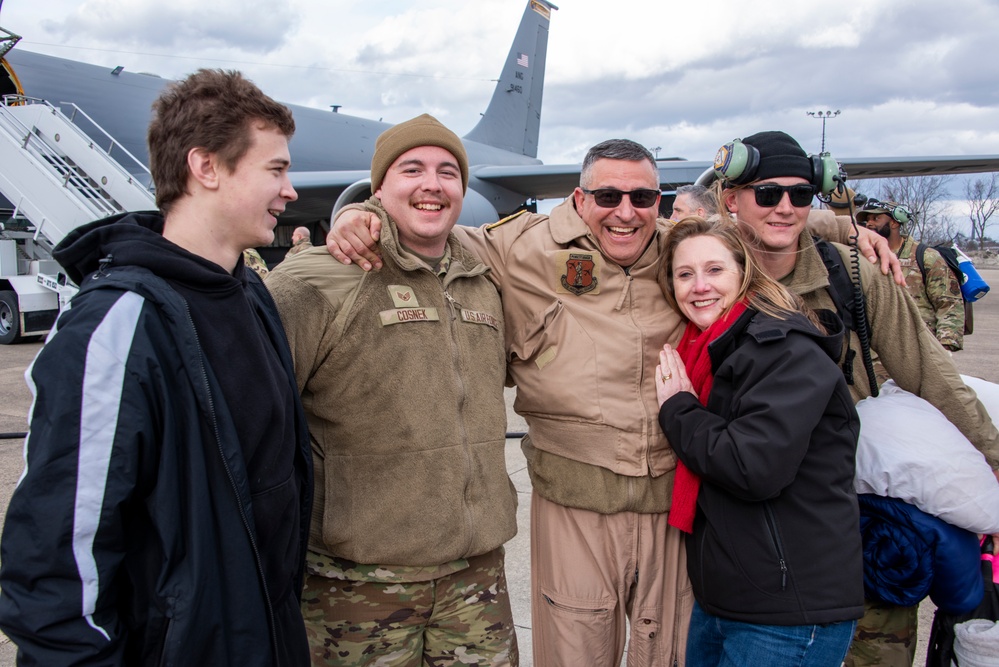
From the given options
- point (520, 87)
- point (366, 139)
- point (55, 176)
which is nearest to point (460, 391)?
point (55, 176)

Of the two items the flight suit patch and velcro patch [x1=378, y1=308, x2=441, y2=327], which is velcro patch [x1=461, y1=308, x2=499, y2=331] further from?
the flight suit patch

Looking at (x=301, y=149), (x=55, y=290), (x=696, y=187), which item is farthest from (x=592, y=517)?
(x=301, y=149)

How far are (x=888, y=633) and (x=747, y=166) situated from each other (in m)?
1.57

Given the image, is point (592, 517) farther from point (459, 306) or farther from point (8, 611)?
point (8, 611)

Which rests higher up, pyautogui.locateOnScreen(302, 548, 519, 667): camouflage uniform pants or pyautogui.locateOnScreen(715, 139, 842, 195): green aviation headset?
pyautogui.locateOnScreen(715, 139, 842, 195): green aviation headset

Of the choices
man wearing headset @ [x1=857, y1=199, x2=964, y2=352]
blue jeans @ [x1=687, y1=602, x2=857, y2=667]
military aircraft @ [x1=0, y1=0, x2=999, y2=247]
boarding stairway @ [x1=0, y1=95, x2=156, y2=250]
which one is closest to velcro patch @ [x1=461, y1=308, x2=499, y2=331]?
blue jeans @ [x1=687, y1=602, x2=857, y2=667]

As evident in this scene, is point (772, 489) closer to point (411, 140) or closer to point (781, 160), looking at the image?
point (781, 160)

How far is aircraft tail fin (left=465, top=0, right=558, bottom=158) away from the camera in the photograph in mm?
19438

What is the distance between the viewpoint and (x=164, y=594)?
125 centimetres

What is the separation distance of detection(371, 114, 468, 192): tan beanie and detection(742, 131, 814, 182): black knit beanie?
93 cm

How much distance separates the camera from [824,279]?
6.83ft

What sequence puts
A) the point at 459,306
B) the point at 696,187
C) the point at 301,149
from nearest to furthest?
the point at 459,306
the point at 696,187
the point at 301,149

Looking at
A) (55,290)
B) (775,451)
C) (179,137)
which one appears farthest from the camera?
(55,290)

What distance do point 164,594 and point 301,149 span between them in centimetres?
1327
